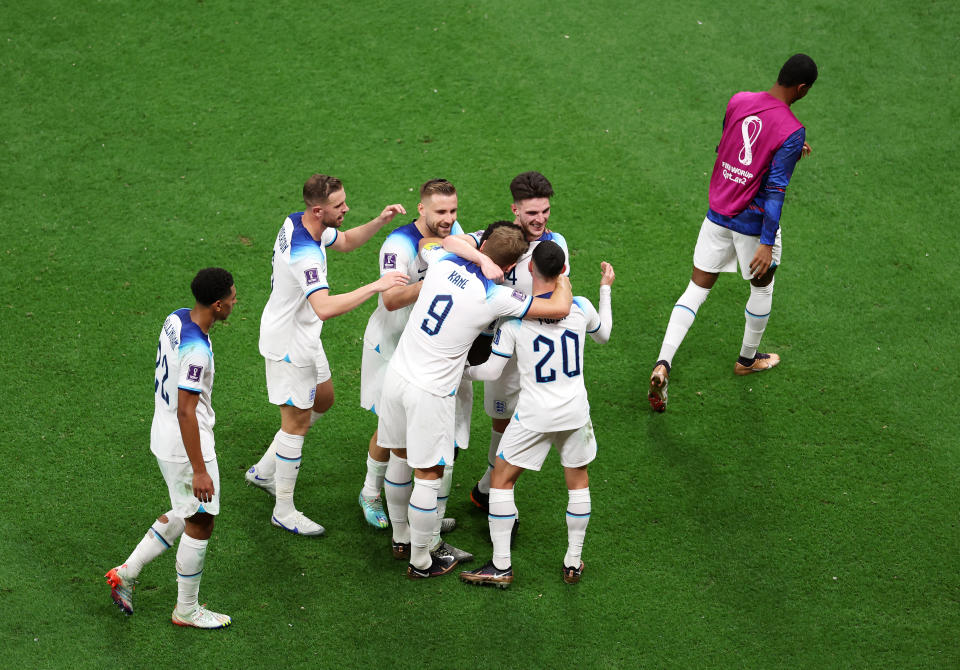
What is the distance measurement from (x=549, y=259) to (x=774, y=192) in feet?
6.01

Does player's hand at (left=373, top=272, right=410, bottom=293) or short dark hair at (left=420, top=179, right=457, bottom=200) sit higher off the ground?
short dark hair at (left=420, top=179, right=457, bottom=200)

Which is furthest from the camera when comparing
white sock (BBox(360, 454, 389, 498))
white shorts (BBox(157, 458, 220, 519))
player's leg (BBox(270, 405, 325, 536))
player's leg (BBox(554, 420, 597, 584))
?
white sock (BBox(360, 454, 389, 498))

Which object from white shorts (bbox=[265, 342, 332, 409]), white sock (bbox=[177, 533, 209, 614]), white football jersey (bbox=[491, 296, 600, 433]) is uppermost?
white football jersey (bbox=[491, 296, 600, 433])

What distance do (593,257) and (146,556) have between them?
12.1ft

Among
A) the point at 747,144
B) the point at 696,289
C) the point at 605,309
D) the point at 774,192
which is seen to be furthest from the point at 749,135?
the point at 605,309

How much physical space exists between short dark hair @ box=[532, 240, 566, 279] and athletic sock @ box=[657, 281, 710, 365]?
164cm

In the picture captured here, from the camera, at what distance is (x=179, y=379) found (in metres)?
3.80

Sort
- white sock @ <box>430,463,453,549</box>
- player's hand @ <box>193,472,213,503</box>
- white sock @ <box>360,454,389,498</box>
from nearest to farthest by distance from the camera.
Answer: player's hand @ <box>193,472,213,503</box>
white sock @ <box>430,463,453,549</box>
white sock @ <box>360,454,389,498</box>

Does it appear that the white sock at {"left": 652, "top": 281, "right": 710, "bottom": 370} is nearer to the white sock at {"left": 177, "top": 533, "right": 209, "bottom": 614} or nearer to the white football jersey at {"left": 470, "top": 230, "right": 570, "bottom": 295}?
the white football jersey at {"left": 470, "top": 230, "right": 570, "bottom": 295}

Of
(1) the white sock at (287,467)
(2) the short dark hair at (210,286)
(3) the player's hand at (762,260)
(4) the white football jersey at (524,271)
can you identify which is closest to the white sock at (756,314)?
(3) the player's hand at (762,260)

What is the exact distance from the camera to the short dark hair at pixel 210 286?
376cm

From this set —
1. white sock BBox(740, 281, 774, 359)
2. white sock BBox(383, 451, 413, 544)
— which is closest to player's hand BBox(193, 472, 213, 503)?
white sock BBox(383, 451, 413, 544)

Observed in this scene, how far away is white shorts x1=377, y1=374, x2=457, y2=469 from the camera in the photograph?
4.21 metres

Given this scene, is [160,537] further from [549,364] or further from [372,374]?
[549,364]
